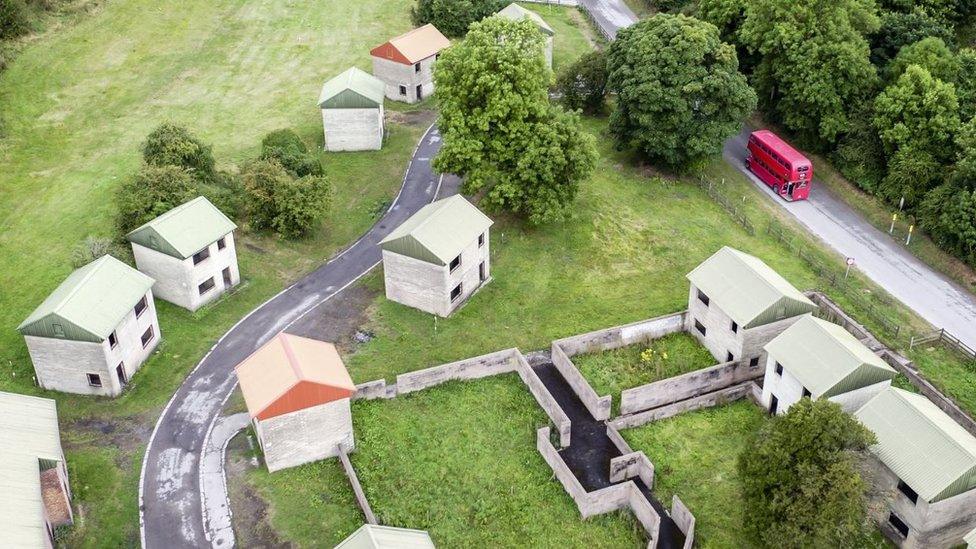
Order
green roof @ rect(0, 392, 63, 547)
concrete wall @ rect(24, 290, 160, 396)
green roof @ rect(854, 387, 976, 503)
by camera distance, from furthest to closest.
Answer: concrete wall @ rect(24, 290, 160, 396)
green roof @ rect(854, 387, 976, 503)
green roof @ rect(0, 392, 63, 547)

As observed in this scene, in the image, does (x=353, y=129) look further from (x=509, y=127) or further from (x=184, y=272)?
(x=184, y=272)

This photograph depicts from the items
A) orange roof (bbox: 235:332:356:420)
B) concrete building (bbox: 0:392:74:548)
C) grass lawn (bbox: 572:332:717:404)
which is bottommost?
grass lawn (bbox: 572:332:717:404)

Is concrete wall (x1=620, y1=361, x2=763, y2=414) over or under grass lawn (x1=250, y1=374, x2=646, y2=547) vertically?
over

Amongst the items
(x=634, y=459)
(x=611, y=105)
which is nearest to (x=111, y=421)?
(x=634, y=459)

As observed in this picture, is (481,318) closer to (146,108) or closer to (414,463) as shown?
(414,463)

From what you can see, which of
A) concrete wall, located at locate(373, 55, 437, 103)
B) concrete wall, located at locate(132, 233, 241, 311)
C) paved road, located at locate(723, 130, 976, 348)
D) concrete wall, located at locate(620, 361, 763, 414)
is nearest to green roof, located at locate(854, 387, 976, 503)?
concrete wall, located at locate(620, 361, 763, 414)

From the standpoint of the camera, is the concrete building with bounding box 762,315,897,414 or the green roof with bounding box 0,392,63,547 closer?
the green roof with bounding box 0,392,63,547

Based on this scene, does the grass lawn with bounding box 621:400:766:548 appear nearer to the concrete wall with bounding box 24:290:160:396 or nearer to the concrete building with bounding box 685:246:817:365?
the concrete building with bounding box 685:246:817:365
